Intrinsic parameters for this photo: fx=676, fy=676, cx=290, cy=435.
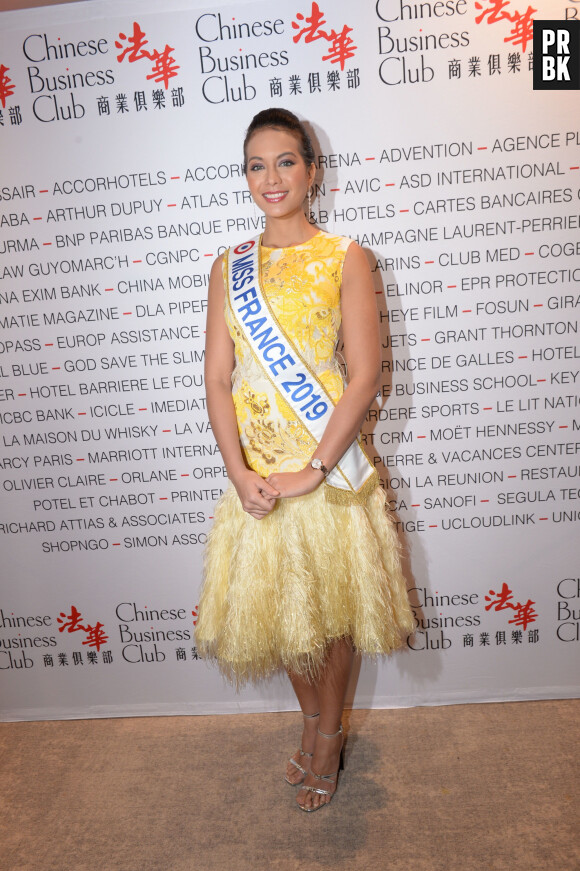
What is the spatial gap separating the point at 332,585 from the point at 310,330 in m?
0.70

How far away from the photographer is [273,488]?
1787mm

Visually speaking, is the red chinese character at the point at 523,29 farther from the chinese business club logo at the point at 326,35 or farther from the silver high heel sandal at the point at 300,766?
the silver high heel sandal at the point at 300,766

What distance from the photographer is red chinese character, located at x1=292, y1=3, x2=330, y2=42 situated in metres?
1.94

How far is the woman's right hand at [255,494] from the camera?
177 centimetres

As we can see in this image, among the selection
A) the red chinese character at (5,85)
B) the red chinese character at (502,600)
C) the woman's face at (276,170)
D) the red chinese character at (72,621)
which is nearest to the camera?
the woman's face at (276,170)

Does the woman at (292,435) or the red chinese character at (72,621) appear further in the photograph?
the red chinese character at (72,621)

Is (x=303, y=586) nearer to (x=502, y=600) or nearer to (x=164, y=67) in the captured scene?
(x=502, y=600)

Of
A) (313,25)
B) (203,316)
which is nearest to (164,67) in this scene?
(313,25)

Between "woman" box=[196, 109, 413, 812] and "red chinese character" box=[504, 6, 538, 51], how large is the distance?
2.35 ft

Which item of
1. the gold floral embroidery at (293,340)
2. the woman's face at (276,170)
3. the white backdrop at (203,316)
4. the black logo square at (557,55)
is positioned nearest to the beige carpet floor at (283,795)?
the white backdrop at (203,316)

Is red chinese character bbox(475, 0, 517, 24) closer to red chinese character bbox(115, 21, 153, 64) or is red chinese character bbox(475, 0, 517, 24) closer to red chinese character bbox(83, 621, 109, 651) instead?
red chinese character bbox(115, 21, 153, 64)

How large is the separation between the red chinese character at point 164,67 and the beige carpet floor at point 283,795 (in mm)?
2128

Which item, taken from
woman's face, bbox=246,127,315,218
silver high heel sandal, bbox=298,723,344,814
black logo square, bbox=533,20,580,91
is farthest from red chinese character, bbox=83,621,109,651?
black logo square, bbox=533,20,580,91

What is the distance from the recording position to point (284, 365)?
5.96 ft
